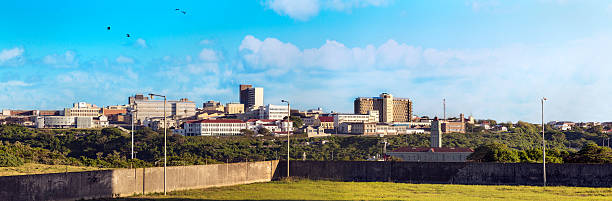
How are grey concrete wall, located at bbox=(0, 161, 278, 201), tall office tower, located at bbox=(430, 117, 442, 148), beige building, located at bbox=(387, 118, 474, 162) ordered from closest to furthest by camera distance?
grey concrete wall, located at bbox=(0, 161, 278, 201) < beige building, located at bbox=(387, 118, 474, 162) < tall office tower, located at bbox=(430, 117, 442, 148)

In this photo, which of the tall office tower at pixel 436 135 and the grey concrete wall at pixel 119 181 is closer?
the grey concrete wall at pixel 119 181

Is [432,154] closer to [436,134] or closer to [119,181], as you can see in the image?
[436,134]

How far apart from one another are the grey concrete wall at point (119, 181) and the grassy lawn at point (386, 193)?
4.93ft

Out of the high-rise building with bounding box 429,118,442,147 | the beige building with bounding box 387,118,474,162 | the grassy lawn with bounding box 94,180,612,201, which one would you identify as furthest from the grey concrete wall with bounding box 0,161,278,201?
the high-rise building with bounding box 429,118,442,147

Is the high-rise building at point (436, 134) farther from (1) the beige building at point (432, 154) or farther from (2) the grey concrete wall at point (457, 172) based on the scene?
(2) the grey concrete wall at point (457, 172)

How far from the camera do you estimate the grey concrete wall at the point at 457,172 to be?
47812 mm

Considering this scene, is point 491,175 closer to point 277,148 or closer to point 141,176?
point 141,176

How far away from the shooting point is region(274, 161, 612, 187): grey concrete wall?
157ft

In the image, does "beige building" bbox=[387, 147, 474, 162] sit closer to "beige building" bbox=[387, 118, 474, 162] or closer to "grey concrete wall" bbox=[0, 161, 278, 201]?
"beige building" bbox=[387, 118, 474, 162]

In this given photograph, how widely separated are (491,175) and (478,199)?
50.1ft

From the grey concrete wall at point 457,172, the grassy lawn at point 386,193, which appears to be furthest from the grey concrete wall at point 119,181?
the grey concrete wall at point 457,172

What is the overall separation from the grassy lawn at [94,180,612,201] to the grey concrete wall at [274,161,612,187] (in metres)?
3.95

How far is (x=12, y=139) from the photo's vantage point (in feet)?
472

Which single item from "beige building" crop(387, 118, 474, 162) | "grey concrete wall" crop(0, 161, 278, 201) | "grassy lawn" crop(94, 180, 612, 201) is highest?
"grey concrete wall" crop(0, 161, 278, 201)
